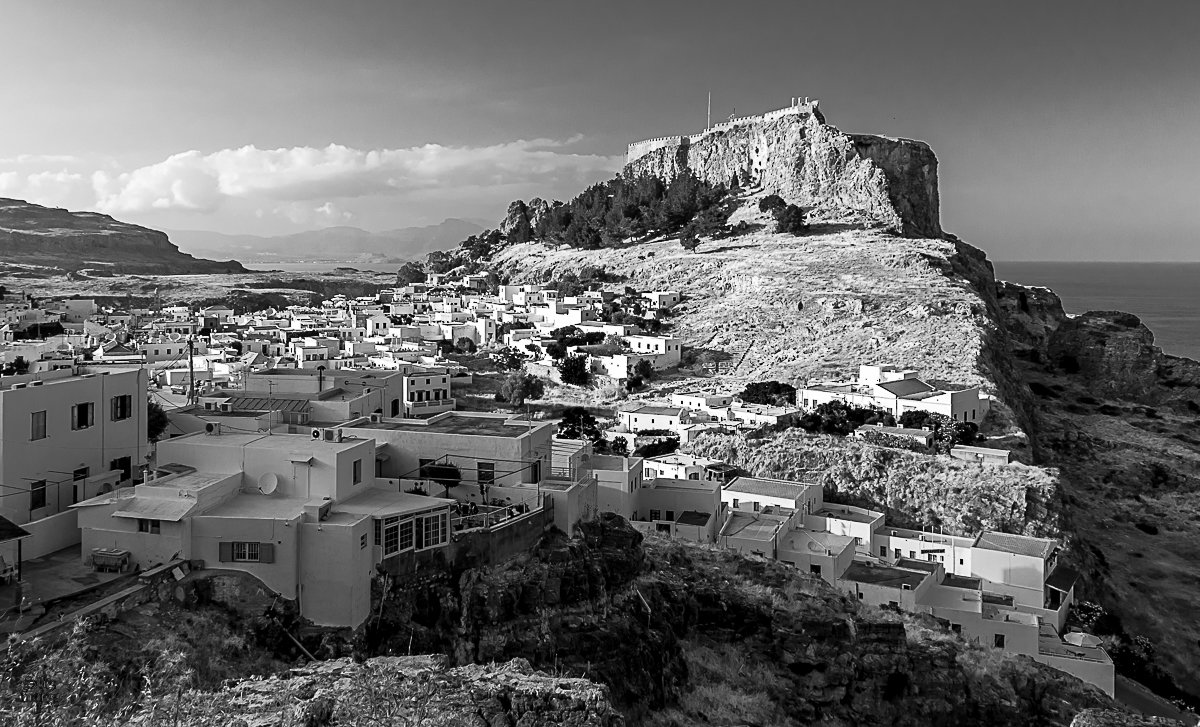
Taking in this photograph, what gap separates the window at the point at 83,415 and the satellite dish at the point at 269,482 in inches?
126

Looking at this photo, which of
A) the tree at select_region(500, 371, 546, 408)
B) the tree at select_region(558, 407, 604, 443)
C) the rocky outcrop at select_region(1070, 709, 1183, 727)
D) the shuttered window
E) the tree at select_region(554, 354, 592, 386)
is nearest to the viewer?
the shuttered window

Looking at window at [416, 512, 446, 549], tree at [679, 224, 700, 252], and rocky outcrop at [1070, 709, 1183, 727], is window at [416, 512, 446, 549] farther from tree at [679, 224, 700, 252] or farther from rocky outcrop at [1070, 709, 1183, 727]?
tree at [679, 224, 700, 252]

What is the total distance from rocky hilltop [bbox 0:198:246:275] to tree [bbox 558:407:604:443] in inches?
2942

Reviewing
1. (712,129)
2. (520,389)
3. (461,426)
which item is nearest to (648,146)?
(712,129)

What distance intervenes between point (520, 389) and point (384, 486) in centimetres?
2953

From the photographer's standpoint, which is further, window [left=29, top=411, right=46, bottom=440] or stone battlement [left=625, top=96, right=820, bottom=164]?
stone battlement [left=625, top=96, right=820, bottom=164]

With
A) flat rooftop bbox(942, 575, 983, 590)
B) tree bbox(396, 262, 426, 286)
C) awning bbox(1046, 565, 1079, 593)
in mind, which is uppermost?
tree bbox(396, 262, 426, 286)

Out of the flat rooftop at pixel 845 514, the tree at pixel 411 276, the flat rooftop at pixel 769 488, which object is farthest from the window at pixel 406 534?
the tree at pixel 411 276

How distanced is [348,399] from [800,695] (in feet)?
33.0

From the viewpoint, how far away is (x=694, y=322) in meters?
56.2

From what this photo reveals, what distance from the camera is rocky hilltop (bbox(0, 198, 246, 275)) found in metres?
105

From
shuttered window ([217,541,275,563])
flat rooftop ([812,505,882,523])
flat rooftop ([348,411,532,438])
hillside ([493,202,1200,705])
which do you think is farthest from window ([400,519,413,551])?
hillside ([493,202,1200,705])

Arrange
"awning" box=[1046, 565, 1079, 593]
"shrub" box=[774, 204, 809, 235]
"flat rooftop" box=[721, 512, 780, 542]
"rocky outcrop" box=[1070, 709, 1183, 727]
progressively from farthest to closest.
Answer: "shrub" box=[774, 204, 809, 235] < "awning" box=[1046, 565, 1079, 593] < "flat rooftop" box=[721, 512, 780, 542] < "rocky outcrop" box=[1070, 709, 1183, 727]

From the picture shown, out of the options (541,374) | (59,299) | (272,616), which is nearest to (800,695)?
(272,616)
